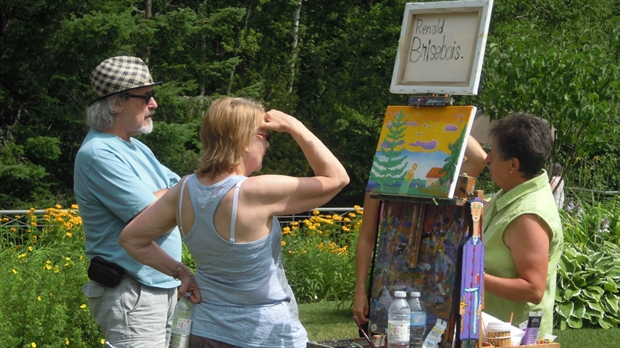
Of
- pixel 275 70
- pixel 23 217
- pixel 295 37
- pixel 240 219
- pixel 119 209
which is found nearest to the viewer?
pixel 240 219

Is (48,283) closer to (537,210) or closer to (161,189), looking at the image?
(161,189)

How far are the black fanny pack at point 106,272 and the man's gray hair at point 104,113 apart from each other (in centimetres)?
62

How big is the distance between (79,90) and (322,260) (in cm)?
1066

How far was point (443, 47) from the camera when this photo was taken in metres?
3.19

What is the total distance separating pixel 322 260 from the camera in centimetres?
969

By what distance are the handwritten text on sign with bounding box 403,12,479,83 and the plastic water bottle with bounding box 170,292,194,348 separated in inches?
49.3

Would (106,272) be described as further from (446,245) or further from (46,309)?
(46,309)

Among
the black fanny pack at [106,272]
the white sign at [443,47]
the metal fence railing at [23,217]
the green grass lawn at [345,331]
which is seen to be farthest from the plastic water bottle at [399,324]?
the metal fence railing at [23,217]

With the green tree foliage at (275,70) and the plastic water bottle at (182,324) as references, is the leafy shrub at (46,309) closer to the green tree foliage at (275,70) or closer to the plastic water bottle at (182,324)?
the plastic water bottle at (182,324)

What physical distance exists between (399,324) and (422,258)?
33 centimetres

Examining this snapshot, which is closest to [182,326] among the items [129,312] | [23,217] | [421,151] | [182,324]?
[182,324]

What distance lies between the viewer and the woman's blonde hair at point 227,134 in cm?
282

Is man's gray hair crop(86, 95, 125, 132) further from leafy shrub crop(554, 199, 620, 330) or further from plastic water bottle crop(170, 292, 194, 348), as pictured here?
leafy shrub crop(554, 199, 620, 330)

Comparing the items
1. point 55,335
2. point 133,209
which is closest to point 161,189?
point 133,209
